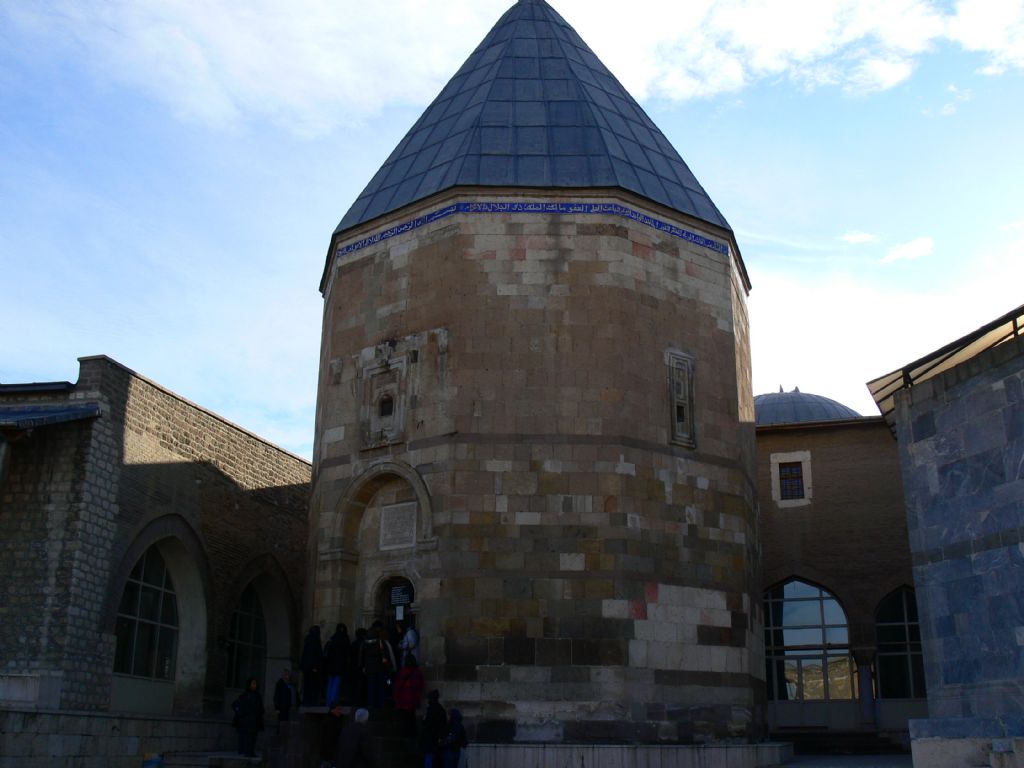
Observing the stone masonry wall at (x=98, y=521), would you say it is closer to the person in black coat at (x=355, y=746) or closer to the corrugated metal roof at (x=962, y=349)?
the person in black coat at (x=355, y=746)

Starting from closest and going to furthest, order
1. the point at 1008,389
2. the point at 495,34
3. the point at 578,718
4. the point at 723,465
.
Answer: the point at 1008,389 < the point at 578,718 < the point at 723,465 < the point at 495,34

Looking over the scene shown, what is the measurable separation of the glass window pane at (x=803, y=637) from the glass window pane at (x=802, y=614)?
0.12 meters

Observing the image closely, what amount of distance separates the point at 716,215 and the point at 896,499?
6.92 m

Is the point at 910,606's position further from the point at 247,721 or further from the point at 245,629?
the point at 245,629

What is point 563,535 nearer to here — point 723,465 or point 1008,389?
point 723,465

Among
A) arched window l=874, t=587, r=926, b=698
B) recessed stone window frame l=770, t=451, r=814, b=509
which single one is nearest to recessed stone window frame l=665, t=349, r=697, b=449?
recessed stone window frame l=770, t=451, r=814, b=509

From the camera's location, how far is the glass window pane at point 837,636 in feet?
69.9

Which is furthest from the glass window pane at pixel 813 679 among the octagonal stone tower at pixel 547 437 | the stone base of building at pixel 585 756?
the stone base of building at pixel 585 756

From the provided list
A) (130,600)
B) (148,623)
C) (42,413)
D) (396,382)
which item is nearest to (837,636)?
(396,382)

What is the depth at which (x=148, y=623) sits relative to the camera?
61.2ft

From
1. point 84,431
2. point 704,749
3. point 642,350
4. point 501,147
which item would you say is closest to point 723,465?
point 642,350

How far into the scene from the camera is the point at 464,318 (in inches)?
654

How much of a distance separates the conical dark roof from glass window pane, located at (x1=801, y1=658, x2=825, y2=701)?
8532 millimetres

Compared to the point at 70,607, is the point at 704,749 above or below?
below
